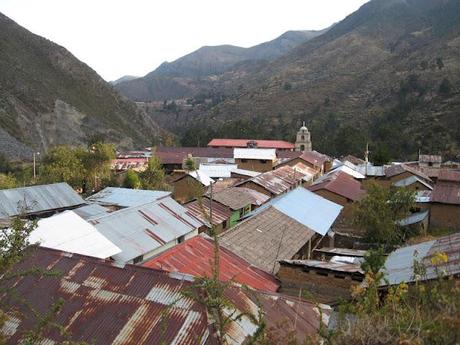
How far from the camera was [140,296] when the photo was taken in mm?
8477

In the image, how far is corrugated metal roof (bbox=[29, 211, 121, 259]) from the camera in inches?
496

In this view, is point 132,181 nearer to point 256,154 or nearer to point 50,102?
point 256,154

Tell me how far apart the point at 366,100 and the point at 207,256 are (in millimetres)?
91747

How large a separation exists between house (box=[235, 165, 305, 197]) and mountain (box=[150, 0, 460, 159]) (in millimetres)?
23058

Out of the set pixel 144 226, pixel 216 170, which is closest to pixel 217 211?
pixel 144 226

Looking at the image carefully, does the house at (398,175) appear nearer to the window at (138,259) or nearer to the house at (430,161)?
the house at (430,161)

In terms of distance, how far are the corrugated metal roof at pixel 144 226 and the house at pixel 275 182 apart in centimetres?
1419

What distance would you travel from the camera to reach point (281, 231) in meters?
19.2

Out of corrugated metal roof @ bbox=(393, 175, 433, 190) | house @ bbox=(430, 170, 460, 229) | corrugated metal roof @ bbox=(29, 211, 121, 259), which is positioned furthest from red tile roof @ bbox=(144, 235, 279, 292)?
corrugated metal roof @ bbox=(393, 175, 433, 190)

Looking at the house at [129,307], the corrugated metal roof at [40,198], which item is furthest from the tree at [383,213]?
the corrugated metal roof at [40,198]

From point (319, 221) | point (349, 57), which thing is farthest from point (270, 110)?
point (319, 221)

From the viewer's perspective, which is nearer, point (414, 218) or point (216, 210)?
point (216, 210)

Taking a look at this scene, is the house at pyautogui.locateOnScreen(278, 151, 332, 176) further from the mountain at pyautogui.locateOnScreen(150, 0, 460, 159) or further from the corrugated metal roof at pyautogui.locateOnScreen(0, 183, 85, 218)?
the corrugated metal roof at pyautogui.locateOnScreen(0, 183, 85, 218)

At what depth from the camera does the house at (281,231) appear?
53.1 ft
